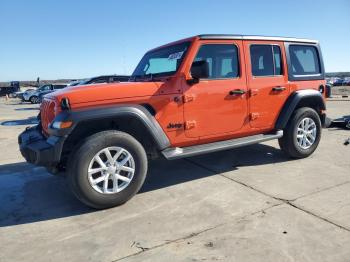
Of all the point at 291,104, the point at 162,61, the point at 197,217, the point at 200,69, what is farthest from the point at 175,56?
the point at 197,217

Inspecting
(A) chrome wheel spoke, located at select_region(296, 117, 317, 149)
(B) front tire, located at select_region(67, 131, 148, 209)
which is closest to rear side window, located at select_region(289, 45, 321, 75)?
(A) chrome wheel spoke, located at select_region(296, 117, 317, 149)

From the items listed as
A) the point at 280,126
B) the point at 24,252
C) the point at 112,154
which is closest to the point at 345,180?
the point at 280,126

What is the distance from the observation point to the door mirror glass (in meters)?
4.08

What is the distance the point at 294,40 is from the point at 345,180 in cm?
240

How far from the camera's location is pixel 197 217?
3.41 meters

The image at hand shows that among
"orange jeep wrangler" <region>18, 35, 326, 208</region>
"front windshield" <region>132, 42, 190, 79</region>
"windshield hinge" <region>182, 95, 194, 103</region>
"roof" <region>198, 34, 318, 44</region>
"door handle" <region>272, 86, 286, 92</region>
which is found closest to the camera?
"orange jeep wrangler" <region>18, 35, 326, 208</region>

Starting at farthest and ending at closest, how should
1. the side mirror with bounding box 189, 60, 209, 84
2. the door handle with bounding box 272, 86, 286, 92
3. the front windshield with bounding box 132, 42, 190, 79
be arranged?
the door handle with bounding box 272, 86, 286, 92, the front windshield with bounding box 132, 42, 190, 79, the side mirror with bounding box 189, 60, 209, 84

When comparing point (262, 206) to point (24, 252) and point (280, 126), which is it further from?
point (24, 252)

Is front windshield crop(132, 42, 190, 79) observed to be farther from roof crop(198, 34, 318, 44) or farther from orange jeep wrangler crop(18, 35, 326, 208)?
roof crop(198, 34, 318, 44)

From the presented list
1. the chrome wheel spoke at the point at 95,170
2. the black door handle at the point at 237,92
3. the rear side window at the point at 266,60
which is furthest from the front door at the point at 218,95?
the chrome wheel spoke at the point at 95,170

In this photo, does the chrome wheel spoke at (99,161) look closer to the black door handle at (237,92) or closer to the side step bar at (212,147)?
the side step bar at (212,147)

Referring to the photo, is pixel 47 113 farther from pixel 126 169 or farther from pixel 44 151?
pixel 126 169

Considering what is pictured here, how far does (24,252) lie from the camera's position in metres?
2.88

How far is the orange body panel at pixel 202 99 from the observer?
149 inches
